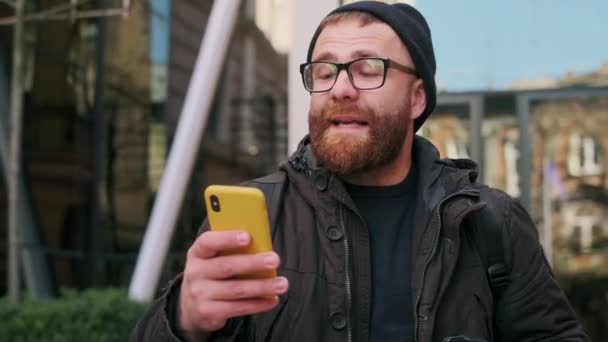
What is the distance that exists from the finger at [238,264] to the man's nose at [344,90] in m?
0.50

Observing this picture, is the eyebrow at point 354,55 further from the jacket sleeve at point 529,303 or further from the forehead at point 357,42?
the jacket sleeve at point 529,303

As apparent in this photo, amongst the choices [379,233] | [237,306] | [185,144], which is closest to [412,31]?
[379,233]

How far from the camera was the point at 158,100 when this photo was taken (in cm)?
1252

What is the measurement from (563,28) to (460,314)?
5.04 metres

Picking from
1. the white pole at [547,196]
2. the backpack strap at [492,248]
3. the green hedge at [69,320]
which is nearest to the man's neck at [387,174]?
the backpack strap at [492,248]

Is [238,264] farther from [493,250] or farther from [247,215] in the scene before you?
[493,250]

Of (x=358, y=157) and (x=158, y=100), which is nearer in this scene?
(x=358, y=157)

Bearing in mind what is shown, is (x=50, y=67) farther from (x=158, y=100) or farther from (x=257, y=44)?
(x=257, y=44)

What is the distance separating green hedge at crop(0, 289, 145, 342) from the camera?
5.90m

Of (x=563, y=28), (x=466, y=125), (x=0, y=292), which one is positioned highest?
(x=563, y=28)

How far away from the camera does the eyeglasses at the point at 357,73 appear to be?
1853 mm

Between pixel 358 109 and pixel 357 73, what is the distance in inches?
3.3

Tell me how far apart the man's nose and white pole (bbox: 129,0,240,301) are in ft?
16.2

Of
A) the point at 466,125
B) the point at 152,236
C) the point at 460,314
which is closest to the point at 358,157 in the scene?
the point at 460,314
